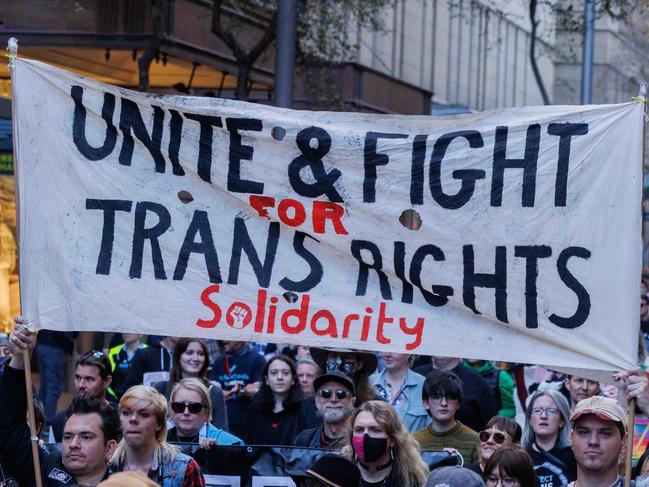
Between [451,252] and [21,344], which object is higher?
[451,252]

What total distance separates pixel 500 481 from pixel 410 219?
1.57 meters

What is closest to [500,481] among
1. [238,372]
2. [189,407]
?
[189,407]

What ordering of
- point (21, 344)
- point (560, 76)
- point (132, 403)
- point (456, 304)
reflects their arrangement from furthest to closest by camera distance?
point (560, 76)
point (132, 403)
point (456, 304)
point (21, 344)

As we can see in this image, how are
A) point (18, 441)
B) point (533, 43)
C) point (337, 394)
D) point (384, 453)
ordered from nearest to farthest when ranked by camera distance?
1. point (18, 441)
2. point (384, 453)
3. point (337, 394)
4. point (533, 43)

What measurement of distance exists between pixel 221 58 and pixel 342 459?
46.5 ft

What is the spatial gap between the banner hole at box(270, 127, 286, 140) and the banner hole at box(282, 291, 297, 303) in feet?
2.44

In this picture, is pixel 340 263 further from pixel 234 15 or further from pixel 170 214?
pixel 234 15

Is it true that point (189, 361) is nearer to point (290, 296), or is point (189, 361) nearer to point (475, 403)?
point (475, 403)

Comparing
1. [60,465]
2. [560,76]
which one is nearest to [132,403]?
[60,465]

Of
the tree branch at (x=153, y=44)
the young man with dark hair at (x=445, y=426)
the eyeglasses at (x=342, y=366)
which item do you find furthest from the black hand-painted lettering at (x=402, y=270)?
the tree branch at (x=153, y=44)

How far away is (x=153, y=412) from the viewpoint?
7.16 meters

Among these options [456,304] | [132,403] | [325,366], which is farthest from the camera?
[325,366]

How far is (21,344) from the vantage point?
20.3 ft

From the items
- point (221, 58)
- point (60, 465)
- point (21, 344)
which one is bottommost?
point (60, 465)
